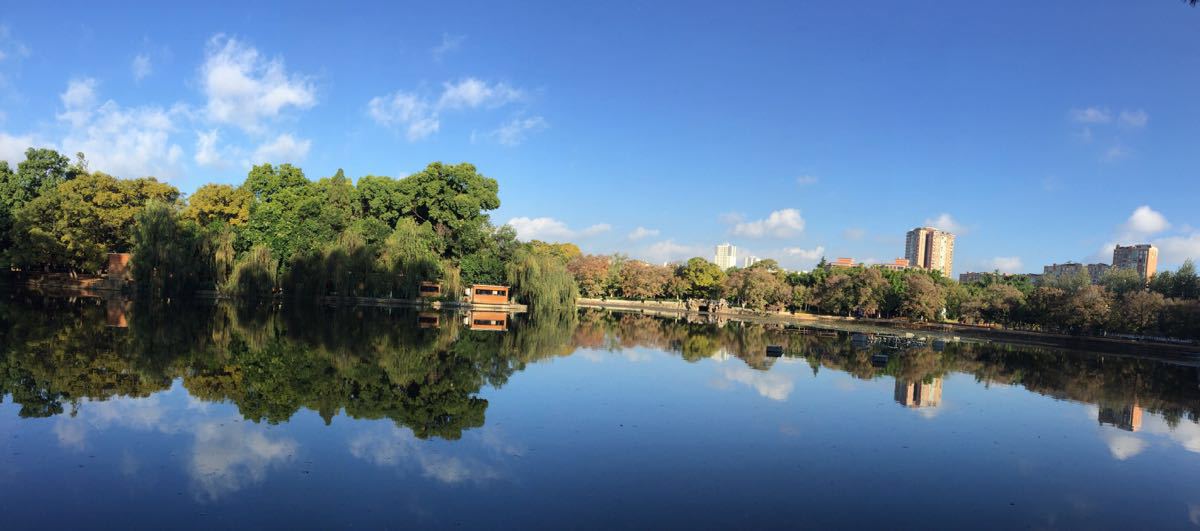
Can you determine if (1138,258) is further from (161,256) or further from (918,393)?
(161,256)

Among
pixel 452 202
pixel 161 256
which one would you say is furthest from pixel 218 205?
pixel 452 202

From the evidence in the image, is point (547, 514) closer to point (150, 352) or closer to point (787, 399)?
Answer: point (787, 399)

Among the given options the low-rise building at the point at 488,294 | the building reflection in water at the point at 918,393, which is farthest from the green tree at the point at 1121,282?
the low-rise building at the point at 488,294

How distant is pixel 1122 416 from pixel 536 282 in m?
39.4

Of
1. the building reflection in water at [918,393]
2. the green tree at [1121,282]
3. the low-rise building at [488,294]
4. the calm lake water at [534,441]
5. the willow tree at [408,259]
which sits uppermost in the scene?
the green tree at [1121,282]

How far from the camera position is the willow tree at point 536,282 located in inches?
2050

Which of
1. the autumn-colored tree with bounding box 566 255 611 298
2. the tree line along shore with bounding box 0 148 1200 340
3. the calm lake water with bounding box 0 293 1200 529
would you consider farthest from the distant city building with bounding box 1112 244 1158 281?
the calm lake water with bounding box 0 293 1200 529

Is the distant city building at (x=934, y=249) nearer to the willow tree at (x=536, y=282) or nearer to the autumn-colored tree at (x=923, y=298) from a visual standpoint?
the autumn-colored tree at (x=923, y=298)

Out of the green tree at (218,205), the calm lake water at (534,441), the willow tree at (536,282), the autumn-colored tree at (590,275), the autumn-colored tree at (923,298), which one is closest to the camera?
the calm lake water at (534,441)

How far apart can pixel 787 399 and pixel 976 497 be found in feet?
25.8

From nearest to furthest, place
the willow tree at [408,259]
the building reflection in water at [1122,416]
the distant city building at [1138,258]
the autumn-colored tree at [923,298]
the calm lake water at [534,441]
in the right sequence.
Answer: the calm lake water at [534,441] < the building reflection in water at [1122,416] < the willow tree at [408,259] < the autumn-colored tree at [923,298] < the distant city building at [1138,258]

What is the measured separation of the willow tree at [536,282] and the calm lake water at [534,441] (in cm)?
2781

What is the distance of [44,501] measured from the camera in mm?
7488

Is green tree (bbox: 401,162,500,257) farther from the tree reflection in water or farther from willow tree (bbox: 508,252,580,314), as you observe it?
the tree reflection in water
